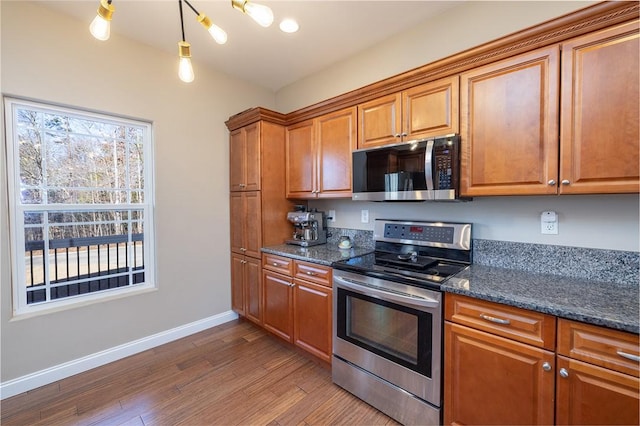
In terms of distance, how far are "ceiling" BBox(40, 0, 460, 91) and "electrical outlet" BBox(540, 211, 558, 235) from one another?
1658 mm

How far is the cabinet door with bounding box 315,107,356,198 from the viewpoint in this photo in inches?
93.6

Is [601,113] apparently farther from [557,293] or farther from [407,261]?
[407,261]

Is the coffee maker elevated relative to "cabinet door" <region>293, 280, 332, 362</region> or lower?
elevated

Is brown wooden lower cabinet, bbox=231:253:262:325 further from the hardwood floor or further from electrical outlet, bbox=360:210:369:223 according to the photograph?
electrical outlet, bbox=360:210:369:223

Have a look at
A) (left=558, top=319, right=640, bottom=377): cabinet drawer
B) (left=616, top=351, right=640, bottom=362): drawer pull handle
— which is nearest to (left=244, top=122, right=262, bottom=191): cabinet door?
(left=558, top=319, right=640, bottom=377): cabinet drawer

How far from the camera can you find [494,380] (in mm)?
1370

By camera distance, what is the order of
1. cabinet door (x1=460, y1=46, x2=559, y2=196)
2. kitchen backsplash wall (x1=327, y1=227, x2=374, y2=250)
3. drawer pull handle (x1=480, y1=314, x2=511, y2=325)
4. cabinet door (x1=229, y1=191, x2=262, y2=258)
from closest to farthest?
drawer pull handle (x1=480, y1=314, x2=511, y2=325) → cabinet door (x1=460, y1=46, x2=559, y2=196) → kitchen backsplash wall (x1=327, y1=227, x2=374, y2=250) → cabinet door (x1=229, y1=191, x2=262, y2=258)

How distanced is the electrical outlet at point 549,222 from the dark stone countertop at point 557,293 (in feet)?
0.90

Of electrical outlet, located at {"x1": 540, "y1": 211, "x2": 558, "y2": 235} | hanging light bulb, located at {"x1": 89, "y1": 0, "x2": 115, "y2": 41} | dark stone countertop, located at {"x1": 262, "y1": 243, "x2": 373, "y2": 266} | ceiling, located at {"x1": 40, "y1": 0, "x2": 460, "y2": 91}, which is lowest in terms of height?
dark stone countertop, located at {"x1": 262, "y1": 243, "x2": 373, "y2": 266}

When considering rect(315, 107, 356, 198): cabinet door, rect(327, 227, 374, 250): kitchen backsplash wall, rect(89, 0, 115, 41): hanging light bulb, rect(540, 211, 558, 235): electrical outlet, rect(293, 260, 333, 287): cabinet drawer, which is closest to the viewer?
rect(89, 0, 115, 41): hanging light bulb

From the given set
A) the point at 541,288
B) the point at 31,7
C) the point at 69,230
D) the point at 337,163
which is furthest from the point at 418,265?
the point at 31,7

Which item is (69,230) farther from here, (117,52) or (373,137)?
(373,137)

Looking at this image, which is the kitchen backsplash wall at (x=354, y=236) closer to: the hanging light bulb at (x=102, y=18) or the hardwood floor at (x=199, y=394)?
the hardwood floor at (x=199, y=394)

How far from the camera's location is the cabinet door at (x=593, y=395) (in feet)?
3.48
